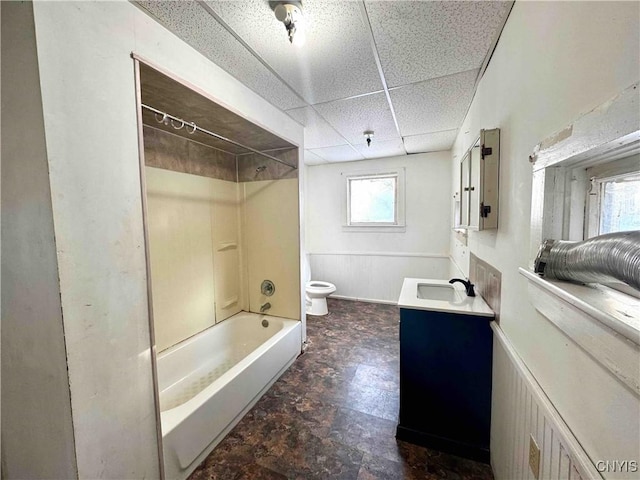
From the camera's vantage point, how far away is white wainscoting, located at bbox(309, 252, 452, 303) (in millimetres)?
3615

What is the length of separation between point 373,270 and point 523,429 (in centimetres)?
297

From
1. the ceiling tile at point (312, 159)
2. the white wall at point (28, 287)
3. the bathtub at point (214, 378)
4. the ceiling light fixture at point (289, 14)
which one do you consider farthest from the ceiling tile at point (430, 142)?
the white wall at point (28, 287)

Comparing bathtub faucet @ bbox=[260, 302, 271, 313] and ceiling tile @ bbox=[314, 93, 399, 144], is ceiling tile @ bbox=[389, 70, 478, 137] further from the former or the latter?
Answer: bathtub faucet @ bbox=[260, 302, 271, 313]

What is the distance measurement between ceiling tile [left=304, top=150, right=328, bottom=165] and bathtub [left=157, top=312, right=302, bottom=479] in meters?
2.26

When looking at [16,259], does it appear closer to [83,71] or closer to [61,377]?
[61,377]

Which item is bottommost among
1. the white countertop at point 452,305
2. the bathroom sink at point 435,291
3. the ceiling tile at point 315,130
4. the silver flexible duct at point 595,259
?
the bathroom sink at point 435,291

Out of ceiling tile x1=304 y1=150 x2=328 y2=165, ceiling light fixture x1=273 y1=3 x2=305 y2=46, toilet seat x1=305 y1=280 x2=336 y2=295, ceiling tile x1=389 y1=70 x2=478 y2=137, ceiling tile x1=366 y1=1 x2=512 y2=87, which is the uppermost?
ceiling tile x1=304 y1=150 x2=328 y2=165

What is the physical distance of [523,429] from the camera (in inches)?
36.5

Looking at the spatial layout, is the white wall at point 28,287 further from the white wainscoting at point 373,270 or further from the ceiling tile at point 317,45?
the white wainscoting at point 373,270

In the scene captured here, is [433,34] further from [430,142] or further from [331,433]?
[331,433]

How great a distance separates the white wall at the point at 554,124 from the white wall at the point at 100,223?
1.51m

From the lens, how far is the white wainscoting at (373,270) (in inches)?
142

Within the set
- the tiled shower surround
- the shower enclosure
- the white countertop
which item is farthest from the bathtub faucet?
the white countertop

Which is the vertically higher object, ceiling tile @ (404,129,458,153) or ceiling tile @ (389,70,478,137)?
ceiling tile @ (404,129,458,153)
